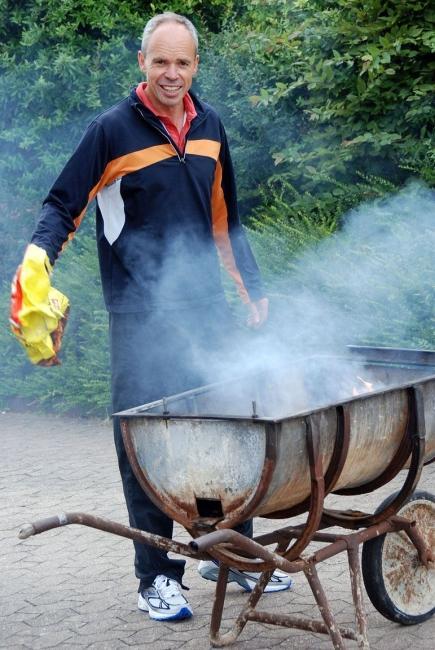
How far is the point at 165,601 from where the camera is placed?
13.1ft

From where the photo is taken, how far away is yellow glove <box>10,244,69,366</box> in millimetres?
3332

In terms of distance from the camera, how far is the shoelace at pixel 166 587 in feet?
13.2

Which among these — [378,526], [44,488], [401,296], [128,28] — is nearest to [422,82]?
[401,296]

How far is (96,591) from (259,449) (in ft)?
5.23

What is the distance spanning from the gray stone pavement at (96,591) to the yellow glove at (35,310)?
3.90 ft

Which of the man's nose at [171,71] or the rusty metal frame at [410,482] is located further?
the man's nose at [171,71]

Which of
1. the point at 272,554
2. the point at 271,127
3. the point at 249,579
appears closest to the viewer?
the point at 272,554

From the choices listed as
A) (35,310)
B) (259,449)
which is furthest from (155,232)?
(259,449)

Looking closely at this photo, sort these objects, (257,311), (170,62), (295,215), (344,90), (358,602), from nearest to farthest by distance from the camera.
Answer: (358,602)
(170,62)
(257,311)
(295,215)
(344,90)

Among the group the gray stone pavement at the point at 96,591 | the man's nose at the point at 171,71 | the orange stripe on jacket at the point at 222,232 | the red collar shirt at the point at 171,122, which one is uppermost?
the man's nose at the point at 171,71

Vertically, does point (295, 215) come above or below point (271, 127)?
below

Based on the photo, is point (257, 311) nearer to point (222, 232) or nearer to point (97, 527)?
point (222, 232)

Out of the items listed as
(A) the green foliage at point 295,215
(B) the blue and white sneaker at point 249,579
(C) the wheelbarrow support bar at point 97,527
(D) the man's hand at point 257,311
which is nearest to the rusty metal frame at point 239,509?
(C) the wheelbarrow support bar at point 97,527

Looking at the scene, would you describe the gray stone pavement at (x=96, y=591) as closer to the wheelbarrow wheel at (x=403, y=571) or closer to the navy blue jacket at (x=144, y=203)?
the wheelbarrow wheel at (x=403, y=571)
